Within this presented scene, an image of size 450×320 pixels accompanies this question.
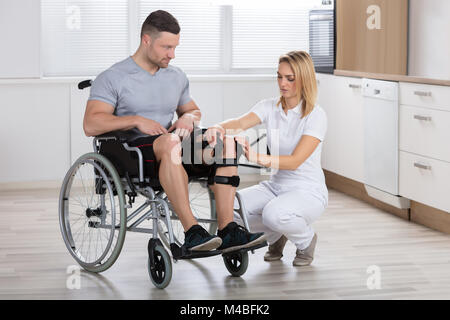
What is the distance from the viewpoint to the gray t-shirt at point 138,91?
3.18m

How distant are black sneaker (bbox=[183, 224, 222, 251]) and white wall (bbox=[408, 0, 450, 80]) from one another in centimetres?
245

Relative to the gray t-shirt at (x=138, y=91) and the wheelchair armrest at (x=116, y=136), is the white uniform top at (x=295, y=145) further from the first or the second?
the wheelchair armrest at (x=116, y=136)

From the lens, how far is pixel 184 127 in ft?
10.2

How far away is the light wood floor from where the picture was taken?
3021 mm

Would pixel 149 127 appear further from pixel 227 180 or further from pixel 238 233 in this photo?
pixel 238 233

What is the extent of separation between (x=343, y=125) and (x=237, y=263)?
2.16 meters

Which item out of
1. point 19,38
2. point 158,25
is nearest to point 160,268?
point 158,25

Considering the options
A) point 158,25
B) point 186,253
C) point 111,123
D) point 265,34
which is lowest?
point 186,253

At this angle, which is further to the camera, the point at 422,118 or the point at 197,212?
the point at 197,212

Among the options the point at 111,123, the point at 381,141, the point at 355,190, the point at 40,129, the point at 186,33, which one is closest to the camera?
the point at 111,123

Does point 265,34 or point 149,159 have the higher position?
point 265,34

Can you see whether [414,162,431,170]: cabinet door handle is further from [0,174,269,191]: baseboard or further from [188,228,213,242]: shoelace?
[0,174,269,191]: baseboard

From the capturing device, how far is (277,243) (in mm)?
3564
